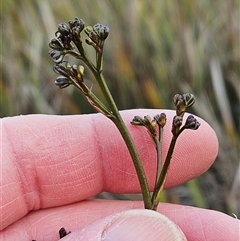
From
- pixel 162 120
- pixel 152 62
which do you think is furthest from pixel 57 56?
pixel 152 62

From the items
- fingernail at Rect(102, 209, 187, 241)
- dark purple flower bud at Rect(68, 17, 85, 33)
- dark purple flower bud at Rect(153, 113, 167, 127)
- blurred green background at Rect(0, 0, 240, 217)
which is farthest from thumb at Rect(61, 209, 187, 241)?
blurred green background at Rect(0, 0, 240, 217)

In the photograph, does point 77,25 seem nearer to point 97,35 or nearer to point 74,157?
point 97,35

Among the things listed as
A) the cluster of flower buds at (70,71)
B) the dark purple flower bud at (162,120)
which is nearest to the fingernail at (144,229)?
the dark purple flower bud at (162,120)

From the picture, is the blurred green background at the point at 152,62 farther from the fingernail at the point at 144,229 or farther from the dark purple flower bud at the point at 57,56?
the dark purple flower bud at the point at 57,56

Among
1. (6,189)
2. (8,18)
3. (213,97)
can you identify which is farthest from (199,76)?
(6,189)

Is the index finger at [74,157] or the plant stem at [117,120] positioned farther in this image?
the index finger at [74,157]

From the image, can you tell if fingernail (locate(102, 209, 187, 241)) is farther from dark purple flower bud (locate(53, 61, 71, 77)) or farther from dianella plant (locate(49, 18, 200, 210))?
dark purple flower bud (locate(53, 61, 71, 77))
